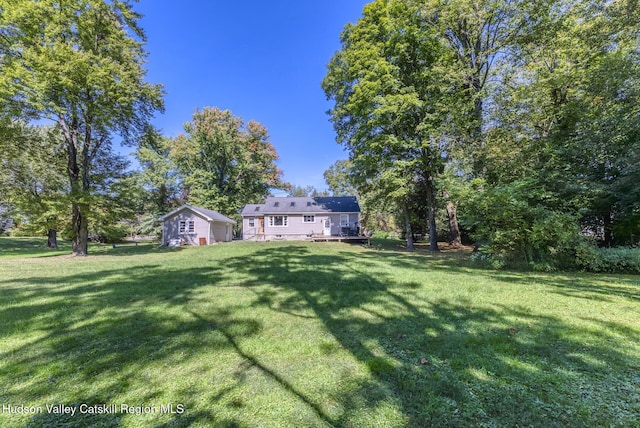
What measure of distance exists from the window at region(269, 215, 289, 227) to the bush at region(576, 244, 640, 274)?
21169 millimetres

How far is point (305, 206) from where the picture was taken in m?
26.5

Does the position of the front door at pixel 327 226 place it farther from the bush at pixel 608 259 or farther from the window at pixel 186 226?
the bush at pixel 608 259

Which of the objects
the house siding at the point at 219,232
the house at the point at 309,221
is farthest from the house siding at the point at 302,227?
the house siding at the point at 219,232

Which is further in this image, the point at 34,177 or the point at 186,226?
the point at 186,226

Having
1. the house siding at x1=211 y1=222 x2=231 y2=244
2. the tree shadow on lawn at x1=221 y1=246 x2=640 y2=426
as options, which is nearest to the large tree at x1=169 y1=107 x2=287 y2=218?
the house siding at x1=211 y1=222 x2=231 y2=244

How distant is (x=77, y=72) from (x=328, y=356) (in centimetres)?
1754

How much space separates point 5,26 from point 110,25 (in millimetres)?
4232

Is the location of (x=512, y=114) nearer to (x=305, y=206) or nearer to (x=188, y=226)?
(x=305, y=206)

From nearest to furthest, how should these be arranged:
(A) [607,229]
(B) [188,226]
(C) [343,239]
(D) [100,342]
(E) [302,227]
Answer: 1. (D) [100,342]
2. (A) [607,229]
3. (B) [188,226]
4. (C) [343,239]
5. (E) [302,227]

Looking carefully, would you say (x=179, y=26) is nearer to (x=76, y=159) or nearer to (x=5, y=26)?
(x=5, y=26)

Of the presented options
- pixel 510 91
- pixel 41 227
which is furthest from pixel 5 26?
pixel 510 91

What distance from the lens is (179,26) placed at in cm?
1327

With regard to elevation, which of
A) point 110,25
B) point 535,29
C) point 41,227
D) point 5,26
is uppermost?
point 110,25

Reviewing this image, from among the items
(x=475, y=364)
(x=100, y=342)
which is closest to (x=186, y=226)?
(x=100, y=342)
